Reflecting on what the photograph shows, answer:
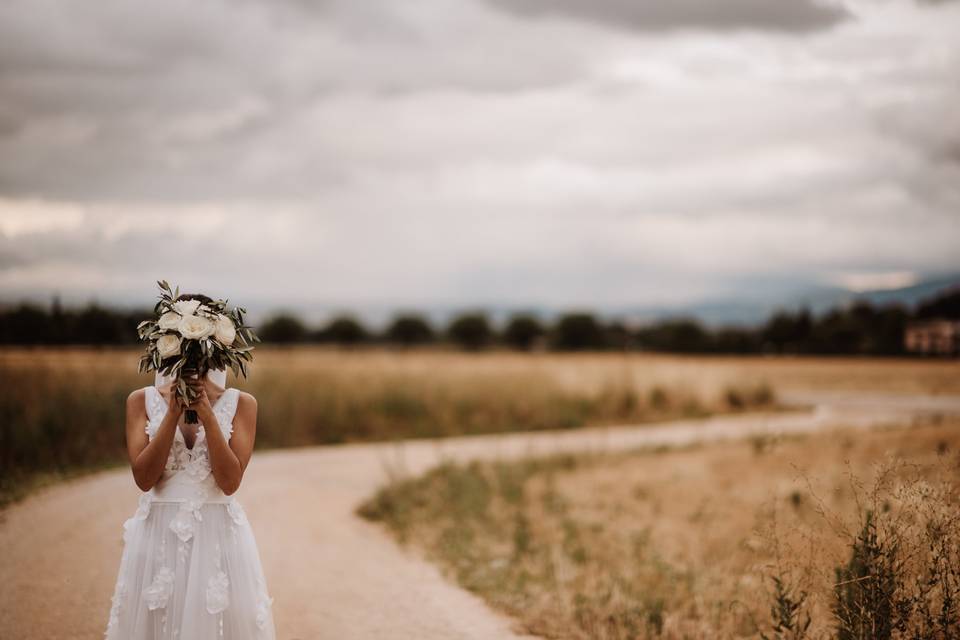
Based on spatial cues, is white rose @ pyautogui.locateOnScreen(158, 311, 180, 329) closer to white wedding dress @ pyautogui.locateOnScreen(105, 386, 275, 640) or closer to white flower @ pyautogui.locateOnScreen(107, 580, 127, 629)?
white wedding dress @ pyautogui.locateOnScreen(105, 386, 275, 640)

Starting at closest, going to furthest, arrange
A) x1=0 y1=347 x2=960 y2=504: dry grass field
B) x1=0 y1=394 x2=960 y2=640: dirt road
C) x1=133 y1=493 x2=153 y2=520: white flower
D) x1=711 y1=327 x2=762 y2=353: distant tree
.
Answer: x1=133 y1=493 x2=153 y2=520: white flower → x1=0 y1=394 x2=960 y2=640: dirt road → x1=0 y1=347 x2=960 y2=504: dry grass field → x1=711 y1=327 x2=762 y2=353: distant tree

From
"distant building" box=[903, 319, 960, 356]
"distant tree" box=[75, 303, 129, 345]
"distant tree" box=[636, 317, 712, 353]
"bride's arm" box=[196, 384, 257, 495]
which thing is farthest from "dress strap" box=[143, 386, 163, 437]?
"distant tree" box=[636, 317, 712, 353]

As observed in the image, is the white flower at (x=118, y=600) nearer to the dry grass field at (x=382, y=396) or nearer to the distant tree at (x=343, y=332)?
the dry grass field at (x=382, y=396)

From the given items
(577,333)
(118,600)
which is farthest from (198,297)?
(577,333)

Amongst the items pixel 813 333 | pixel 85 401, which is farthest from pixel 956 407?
pixel 85 401

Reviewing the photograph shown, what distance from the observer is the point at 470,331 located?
94.0 metres

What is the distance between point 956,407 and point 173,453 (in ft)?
85.4

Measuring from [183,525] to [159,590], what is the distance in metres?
0.34

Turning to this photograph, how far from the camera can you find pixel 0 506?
8.79m

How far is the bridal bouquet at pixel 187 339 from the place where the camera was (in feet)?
11.7

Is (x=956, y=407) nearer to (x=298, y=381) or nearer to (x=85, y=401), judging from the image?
(x=298, y=381)

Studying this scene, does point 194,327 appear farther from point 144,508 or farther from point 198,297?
point 144,508

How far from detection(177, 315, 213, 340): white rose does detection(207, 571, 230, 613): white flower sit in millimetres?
1279

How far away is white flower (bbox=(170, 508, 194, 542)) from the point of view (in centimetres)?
381
